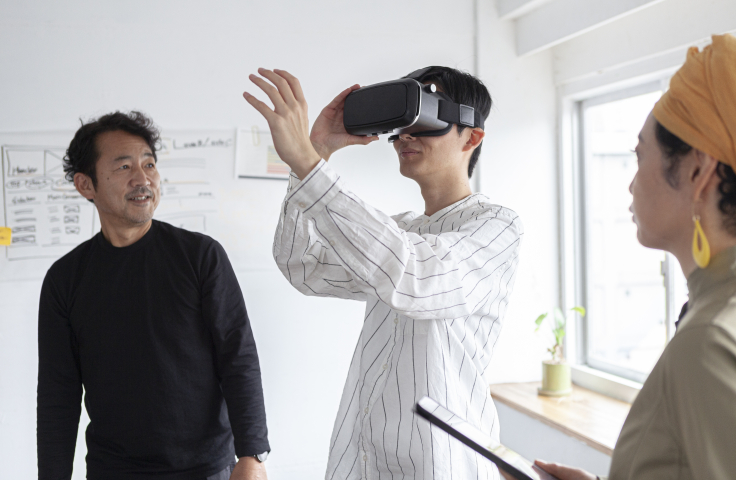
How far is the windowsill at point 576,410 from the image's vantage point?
6.75 feet

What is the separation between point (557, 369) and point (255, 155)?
161 cm

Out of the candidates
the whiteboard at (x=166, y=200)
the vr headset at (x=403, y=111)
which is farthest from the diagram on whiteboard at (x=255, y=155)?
the vr headset at (x=403, y=111)

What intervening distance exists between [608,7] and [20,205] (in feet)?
7.94

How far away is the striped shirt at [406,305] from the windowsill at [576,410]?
3.90 feet

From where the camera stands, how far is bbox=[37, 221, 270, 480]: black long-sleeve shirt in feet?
4.60

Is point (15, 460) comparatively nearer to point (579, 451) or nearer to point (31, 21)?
point (31, 21)

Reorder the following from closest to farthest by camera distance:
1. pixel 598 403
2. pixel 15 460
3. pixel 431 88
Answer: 1. pixel 431 88
2. pixel 15 460
3. pixel 598 403

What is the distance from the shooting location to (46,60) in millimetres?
2332

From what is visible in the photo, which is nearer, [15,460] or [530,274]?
[15,460]

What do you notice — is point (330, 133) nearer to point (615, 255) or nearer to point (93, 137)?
point (93, 137)

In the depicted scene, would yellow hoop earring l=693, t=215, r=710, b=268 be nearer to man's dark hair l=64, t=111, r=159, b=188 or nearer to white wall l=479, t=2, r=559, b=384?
man's dark hair l=64, t=111, r=159, b=188

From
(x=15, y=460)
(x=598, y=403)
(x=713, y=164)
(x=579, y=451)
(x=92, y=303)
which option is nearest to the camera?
(x=713, y=164)

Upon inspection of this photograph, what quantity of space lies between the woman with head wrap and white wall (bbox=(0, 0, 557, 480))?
2065mm

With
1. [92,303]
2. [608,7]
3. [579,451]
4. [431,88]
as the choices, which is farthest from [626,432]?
[608,7]
